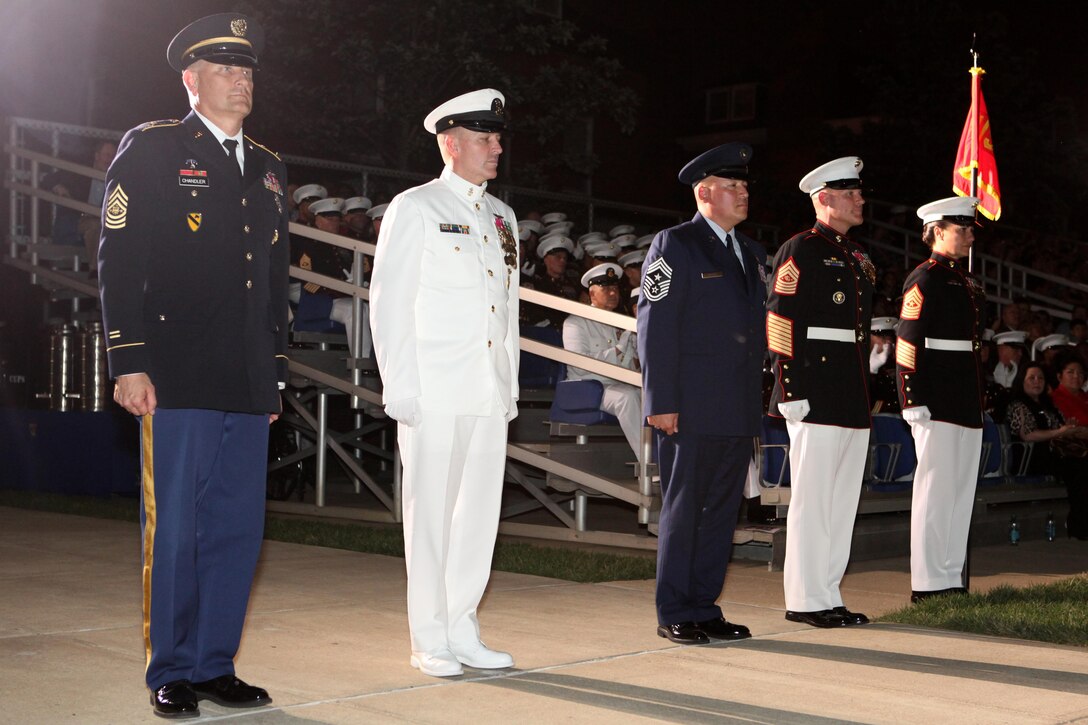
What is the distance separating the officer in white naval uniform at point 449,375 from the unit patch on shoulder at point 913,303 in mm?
2991

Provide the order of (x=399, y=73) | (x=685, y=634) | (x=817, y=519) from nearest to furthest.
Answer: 1. (x=685, y=634)
2. (x=817, y=519)
3. (x=399, y=73)

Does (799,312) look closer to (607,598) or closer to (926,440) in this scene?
(926,440)

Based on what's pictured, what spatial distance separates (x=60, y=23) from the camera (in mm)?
23203

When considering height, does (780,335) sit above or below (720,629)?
above

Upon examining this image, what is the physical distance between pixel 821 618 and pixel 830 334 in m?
1.37

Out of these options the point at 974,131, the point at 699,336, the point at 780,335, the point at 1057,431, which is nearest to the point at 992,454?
the point at 1057,431

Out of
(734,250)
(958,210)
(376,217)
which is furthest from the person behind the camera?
(376,217)

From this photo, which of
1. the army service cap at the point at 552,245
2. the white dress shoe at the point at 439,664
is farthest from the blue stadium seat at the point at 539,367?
the white dress shoe at the point at 439,664

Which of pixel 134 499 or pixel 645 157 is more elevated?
pixel 645 157

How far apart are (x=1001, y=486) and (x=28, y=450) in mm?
8773

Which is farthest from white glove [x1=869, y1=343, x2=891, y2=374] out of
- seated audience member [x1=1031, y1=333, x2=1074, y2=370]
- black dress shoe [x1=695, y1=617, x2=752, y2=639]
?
black dress shoe [x1=695, y1=617, x2=752, y2=639]

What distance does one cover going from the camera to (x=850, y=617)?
6832 mm

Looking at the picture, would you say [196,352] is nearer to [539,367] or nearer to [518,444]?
[518,444]

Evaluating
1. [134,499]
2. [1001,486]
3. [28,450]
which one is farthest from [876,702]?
[28,450]
